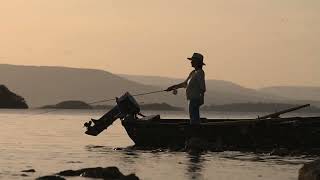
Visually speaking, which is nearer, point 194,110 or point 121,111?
point 194,110

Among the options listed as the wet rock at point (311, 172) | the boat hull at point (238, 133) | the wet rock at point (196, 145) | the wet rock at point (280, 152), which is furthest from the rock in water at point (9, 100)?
the wet rock at point (311, 172)

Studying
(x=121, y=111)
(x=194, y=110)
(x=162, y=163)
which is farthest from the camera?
(x=121, y=111)

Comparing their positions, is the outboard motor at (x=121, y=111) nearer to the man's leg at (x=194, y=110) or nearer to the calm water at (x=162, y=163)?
the calm water at (x=162, y=163)

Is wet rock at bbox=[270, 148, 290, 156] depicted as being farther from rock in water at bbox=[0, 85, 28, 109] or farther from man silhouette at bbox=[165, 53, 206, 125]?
rock in water at bbox=[0, 85, 28, 109]

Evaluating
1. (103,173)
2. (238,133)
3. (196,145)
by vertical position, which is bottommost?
(103,173)

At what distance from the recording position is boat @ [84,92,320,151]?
28.2 meters

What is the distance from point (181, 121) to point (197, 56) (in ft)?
13.9

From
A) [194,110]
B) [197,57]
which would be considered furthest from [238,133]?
[197,57]

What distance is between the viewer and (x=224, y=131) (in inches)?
1146

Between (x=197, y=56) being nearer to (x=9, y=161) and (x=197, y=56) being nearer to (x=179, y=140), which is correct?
(x=179, y=140)

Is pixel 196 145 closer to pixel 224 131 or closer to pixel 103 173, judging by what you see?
pixel 224 131

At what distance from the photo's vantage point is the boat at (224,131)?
28.2 m

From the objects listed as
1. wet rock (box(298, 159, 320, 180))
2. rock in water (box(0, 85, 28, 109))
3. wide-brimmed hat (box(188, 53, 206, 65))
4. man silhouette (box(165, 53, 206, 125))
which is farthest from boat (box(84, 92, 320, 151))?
rock in water (box(0, 85, 28, 109))

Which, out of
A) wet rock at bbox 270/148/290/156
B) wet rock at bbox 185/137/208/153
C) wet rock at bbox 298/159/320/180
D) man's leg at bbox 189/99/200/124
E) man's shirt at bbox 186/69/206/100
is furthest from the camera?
wet rock at bbox 185/137/208/153
